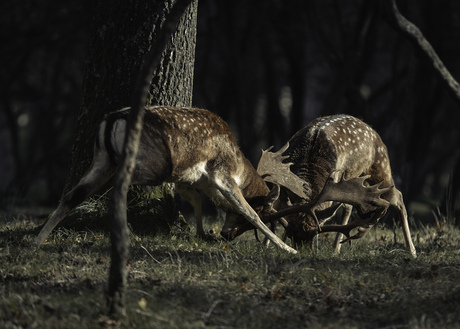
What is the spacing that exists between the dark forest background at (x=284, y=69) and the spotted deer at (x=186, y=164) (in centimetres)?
356

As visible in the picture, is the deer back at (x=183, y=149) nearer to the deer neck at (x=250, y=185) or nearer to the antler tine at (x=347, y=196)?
the deer neck at (x=250, y=185)

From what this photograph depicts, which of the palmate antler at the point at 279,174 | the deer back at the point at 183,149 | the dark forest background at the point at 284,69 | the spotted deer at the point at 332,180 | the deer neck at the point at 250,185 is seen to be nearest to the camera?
the deer back at the point at 183,149

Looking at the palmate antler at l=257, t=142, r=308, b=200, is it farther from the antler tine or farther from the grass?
the grass

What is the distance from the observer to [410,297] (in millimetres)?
4840

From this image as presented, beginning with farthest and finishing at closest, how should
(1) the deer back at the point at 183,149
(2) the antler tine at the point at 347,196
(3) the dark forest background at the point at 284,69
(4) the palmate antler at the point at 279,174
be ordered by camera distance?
(3) the dark forest background at the point at 284,69, (4) the palmate antler at the point at 279,174, (2) the antler tine at the point at 347,196, (1) the deer back at the point at 183,149

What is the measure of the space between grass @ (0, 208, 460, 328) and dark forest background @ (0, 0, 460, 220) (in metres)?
4.08

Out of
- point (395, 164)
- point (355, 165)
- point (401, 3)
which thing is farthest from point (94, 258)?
point (401, 3)

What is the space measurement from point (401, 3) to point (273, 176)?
5.26 m

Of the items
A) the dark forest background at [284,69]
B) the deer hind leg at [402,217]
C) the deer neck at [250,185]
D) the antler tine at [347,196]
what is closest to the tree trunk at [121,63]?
the deer neck at [250,185]

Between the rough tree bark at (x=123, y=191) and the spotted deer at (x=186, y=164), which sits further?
the spotted deer at (x=186, y=164)

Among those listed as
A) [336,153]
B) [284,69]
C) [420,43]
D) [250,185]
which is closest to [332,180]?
[336,153]

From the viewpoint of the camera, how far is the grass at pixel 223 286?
14.1 ft

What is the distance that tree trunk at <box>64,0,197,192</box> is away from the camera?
21.7 feet

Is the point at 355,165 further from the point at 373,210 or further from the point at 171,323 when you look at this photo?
the point at 171,323
